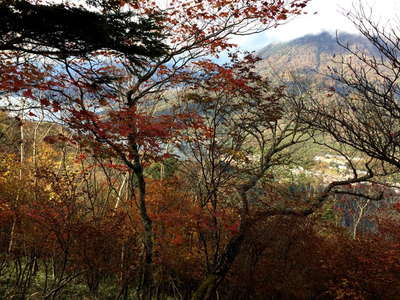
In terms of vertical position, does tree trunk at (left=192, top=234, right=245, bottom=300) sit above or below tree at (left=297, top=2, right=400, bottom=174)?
below

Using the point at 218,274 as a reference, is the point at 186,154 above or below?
above

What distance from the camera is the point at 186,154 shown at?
371 inches

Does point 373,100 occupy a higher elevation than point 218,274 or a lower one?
higher

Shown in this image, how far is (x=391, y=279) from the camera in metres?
9.51

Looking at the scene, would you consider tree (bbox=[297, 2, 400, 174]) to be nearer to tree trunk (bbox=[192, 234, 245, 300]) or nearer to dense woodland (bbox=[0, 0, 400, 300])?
dense woodland (bbox=[0, 0, 400, 300])

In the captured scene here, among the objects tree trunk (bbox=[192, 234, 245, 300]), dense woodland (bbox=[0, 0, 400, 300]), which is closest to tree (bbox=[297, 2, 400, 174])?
dense woodland (bbox=[0, 0, 400, 300])

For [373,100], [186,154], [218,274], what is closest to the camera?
[373,100]

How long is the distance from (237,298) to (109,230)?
5.83 meters

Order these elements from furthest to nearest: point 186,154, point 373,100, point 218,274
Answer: point 186,154 → point 218,274 → point 373,100

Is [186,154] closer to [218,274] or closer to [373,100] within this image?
[218,274]

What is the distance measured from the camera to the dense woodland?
183 inches

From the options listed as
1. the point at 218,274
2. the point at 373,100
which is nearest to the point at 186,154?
the point at 218,274

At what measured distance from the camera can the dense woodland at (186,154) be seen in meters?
4.64

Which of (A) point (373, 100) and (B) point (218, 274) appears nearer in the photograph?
(A) point (373, 100)
